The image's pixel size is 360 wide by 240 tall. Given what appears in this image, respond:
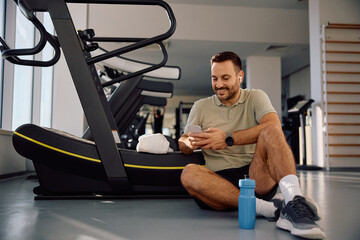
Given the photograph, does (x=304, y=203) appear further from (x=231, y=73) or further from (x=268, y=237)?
(x=231, y=73)

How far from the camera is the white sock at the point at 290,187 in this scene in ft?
4.49

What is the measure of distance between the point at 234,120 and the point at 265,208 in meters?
0.49

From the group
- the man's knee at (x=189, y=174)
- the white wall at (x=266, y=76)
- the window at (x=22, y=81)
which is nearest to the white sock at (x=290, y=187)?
the man's knee at (x=189, y=174)

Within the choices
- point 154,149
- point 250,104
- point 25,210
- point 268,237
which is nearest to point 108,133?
point 154,149

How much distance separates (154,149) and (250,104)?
0.80m

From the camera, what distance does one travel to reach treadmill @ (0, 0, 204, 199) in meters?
2.12

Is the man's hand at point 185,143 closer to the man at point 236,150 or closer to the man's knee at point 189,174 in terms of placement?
the man at point 236,150

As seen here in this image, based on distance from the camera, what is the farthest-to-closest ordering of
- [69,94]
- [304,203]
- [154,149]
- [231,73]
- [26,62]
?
[69,94] < [154,149] < [26,62] < [231,73] < [304,203]

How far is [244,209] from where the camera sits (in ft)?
4.63

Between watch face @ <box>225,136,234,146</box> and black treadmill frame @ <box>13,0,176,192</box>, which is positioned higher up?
black treadmill frame @ <box>13,0,176,192</box>

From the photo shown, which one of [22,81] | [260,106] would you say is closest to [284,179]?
[260,106]

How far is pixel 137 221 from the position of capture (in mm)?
1638

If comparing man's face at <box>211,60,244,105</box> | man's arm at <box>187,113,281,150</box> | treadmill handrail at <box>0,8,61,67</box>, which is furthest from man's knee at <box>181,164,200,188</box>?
treadmill handrail at <box>0,8,61,67</box>

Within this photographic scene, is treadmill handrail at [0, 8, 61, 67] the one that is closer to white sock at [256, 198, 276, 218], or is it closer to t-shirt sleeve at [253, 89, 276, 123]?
t-shirt sleeve at [253, 89, 276, 123]
